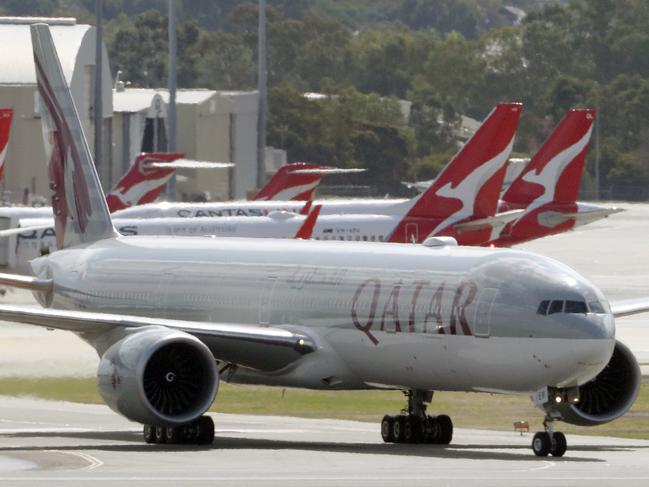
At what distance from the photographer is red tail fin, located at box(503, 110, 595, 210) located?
77500 mm

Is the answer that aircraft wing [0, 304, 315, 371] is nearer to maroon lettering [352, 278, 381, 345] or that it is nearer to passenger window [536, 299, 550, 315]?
maroon lettering [352, 278, 381, 345]

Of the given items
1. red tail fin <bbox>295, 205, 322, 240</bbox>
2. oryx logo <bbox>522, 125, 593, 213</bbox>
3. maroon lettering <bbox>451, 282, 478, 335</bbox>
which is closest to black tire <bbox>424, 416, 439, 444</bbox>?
maroon lettering <bbox>451, 282, 478, 335</bbox>

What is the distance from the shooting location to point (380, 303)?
33656 mm

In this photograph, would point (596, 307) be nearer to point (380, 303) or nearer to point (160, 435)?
point (380, 303)

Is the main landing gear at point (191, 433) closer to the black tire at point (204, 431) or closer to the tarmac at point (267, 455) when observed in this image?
the black tire at point (204, 431)

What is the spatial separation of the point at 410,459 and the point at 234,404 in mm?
15420

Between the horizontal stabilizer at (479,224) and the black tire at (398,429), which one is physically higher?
the horizontal stabilizer at (479,224)

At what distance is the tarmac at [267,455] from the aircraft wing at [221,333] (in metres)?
1.52

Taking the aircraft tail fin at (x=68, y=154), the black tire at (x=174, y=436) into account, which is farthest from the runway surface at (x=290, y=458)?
the aircraft tail fin at (x=68, y=154)

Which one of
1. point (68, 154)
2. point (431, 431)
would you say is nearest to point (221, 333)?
point (431, 431)

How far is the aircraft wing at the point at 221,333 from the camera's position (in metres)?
34.1

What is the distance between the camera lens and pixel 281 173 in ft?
302

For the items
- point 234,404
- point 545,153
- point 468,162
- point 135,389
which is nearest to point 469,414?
point 234,404

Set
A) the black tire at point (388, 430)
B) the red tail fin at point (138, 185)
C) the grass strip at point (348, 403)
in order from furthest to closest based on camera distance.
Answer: the red tail fin at point (138, 185) < the grass strip at point (348, 403) < the black tire at point (388, 430)
